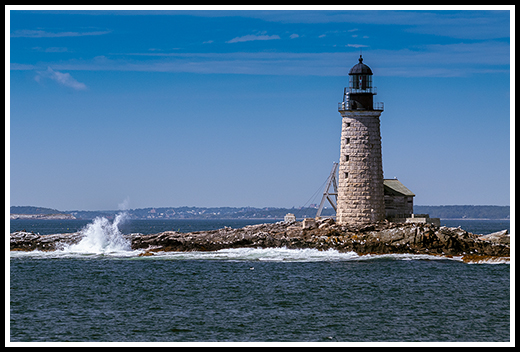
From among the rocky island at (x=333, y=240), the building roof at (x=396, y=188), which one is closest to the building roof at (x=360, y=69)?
the building roof at (x=396, y=188)

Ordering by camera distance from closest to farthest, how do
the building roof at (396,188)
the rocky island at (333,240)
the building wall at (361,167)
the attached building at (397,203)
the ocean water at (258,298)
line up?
the ocean water at (258,298)
the rocky island at (333,240)
the building wall at (361,167)
the attached building at (397,203)
the building roof at (396,188)

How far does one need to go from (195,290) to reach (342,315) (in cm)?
882

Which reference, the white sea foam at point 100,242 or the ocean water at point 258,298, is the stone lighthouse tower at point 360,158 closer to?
the ocean water at point 258,298

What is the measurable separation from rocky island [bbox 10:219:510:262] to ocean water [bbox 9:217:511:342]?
55.6 inches

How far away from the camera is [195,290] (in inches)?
1309

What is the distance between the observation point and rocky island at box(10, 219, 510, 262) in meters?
46.4

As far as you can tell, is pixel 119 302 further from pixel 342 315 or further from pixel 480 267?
pixel 480 267

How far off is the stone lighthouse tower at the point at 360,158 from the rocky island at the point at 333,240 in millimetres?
1190

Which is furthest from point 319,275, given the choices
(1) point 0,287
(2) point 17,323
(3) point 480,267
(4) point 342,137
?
(1) point 0,287

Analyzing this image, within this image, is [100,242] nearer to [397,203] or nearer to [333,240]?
[333,240]

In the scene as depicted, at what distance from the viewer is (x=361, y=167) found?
1919 inches

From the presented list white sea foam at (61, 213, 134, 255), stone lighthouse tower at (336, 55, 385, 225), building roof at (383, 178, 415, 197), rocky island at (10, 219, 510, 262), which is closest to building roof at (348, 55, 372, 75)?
stone lighthouse tower at (336, 55, 385, 225)

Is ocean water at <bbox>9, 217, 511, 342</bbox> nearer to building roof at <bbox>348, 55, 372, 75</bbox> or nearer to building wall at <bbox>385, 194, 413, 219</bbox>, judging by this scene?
building wall at <bbox>385, 194, 413, 219</bbox>

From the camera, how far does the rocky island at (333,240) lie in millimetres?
46375
